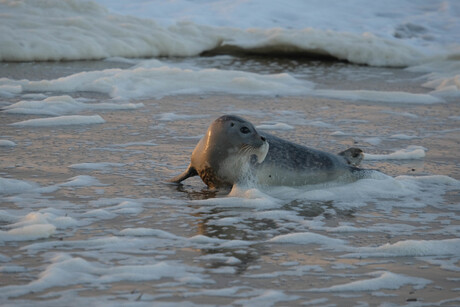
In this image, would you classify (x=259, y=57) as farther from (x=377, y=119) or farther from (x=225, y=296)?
(x=225, y=296)

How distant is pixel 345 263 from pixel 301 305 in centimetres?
60

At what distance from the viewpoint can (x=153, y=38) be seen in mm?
12906

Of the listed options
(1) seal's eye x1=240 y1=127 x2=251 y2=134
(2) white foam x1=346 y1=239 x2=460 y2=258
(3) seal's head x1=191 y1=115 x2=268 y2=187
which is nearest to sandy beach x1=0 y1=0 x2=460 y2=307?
(2) white foam x1=346 y1=239 x2=460 y2=258

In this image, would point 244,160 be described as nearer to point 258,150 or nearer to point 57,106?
point 258,150

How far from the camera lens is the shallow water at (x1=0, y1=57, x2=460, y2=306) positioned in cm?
320

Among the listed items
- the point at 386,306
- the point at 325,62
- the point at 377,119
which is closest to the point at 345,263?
the point at 386,306

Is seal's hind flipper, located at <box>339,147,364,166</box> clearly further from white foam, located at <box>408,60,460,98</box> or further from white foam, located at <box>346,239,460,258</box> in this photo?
white foam, located at <box>408,60,460,98</box>

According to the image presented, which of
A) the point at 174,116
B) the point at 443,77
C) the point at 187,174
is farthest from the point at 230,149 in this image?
the point at 443,77

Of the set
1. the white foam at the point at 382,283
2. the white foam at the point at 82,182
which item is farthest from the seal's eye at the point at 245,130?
the white foam at the point at 382,283

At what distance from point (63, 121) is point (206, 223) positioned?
122 inches

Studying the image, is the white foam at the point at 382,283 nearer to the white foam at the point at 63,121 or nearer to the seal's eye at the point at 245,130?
the seal's eye at the point at 245,130

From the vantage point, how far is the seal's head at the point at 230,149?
4824 millimetres

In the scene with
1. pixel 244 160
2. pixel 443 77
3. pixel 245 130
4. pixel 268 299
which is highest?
pixel 443 77

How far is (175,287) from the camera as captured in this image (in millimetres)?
3186
